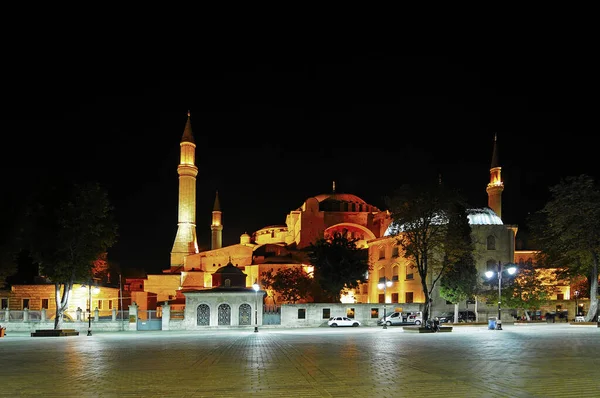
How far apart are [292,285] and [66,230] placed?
26.7m

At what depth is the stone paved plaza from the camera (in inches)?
425

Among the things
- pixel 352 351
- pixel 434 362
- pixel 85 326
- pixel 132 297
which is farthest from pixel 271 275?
pixel 434 362

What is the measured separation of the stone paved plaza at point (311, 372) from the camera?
10789 millimetres

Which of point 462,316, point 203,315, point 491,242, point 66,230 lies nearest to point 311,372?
point 66,230

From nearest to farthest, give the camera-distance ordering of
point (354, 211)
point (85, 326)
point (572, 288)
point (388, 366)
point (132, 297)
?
point (388, 366), point (85, 326), point (572, 288), point (132, 297), point (354, 211)

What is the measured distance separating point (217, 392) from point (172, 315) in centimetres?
3114

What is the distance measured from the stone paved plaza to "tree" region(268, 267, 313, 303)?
37.3 metres

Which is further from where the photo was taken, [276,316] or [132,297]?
[132,297]

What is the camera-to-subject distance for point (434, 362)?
1542cm

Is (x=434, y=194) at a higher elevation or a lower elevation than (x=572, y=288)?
higher

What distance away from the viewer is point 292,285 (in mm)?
58344

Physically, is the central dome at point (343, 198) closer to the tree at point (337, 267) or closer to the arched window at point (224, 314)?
the tree at point (337, 267)

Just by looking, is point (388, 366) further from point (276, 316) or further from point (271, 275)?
point (271, 275)

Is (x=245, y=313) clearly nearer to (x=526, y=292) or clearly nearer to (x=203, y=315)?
(x=203, y=315)
